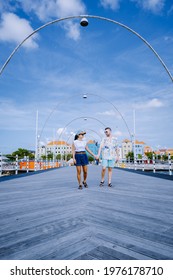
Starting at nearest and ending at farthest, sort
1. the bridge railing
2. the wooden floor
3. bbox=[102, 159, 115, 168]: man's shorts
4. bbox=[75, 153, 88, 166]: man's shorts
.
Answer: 1. the wooden floor
2. bbox=[75, 153, 88, 166]: man's shorts
3. bbox=[102, 159, 115, 168]: man's shorts
4. the bridge railing

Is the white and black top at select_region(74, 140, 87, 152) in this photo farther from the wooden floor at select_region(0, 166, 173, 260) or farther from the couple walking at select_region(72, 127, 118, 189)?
the wooden floor at select_region(0, 166, 173, 260)

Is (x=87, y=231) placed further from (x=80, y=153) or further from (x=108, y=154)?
(x=108, y=154)

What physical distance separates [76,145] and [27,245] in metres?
3.56

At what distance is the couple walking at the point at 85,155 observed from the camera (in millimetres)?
5090

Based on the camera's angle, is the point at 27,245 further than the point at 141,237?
No

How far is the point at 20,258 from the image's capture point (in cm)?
147

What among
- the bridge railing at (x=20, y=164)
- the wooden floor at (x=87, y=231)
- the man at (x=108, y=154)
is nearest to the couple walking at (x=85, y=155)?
the man at (x=108, y=154)

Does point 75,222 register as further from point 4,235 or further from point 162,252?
point 162,252

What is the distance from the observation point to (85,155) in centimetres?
522

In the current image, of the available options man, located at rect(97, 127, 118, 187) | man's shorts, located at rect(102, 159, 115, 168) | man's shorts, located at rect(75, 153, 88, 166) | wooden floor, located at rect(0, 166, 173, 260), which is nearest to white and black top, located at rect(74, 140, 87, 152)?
man's shorts, located at rect(75, 153, 88, 166)

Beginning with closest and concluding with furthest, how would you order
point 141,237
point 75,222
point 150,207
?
point 141,237
point 75,222
point 150,207

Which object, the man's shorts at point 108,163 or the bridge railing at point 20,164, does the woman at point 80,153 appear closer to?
the man's shorts at point 108,163

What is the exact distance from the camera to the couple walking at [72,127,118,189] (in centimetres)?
509
